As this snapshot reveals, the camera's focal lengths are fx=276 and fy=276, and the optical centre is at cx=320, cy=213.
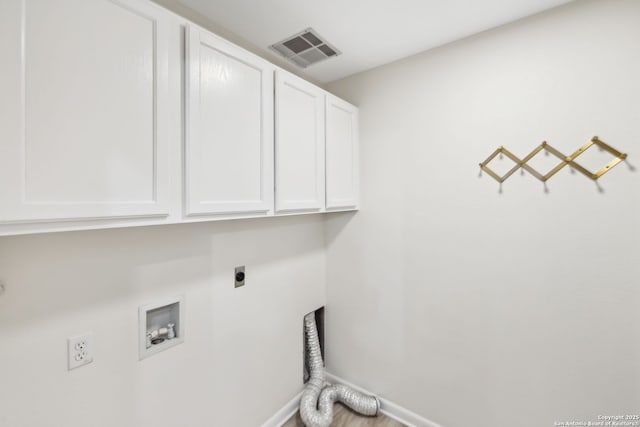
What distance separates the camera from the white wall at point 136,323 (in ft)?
3.14

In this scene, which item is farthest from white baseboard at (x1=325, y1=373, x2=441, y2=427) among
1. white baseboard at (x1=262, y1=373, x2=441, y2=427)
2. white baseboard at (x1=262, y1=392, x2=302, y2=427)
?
white baseboard at (x1=262, y1=392, x2=302, y2=427)

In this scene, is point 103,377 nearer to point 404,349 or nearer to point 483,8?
point 404,349

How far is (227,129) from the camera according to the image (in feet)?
3.98

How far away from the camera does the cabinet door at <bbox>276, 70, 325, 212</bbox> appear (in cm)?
147

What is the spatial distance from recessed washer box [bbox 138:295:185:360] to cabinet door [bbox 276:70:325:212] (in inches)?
27.9

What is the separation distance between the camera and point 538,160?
A: 1.44 meters

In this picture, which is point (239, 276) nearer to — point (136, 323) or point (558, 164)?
point (136, 323)

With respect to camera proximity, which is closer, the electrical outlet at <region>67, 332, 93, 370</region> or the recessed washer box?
the electrical outlet at <region>67, 332, 93, 370</region>

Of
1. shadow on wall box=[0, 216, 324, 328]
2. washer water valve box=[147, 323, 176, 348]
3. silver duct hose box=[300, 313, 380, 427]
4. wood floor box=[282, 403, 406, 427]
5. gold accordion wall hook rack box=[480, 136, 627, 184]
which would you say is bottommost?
wood floor box=[282, 403, 406, 427]

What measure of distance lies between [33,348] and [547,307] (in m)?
2.24

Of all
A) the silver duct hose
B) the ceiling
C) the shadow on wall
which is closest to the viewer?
the shadow on wall

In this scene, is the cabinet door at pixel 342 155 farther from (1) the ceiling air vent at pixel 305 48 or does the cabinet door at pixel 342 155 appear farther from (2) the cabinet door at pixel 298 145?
(1) the ceiling air vent at pixel 305 48

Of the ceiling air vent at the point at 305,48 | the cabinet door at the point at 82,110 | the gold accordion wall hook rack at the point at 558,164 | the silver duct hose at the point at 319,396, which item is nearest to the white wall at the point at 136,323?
the silver duct hose at the point at 319,396

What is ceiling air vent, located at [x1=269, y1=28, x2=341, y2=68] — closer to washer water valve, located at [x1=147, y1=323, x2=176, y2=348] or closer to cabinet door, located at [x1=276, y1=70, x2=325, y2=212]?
cabinet door, located at [x1=276, y1=70, x2=325, y2=212]
